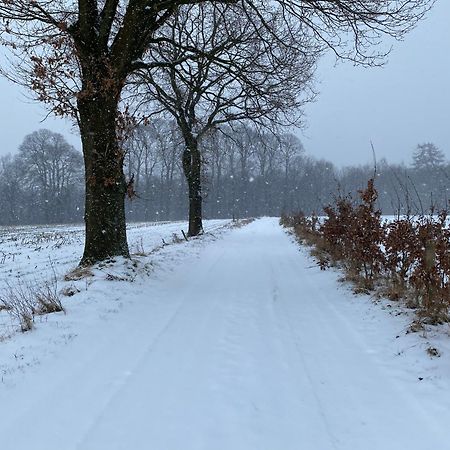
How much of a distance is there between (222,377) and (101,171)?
19.8 feet

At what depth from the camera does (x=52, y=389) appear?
11.9 feet

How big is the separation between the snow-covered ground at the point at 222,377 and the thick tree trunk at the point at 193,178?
12902 mm

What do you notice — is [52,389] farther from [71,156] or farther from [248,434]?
[71,156]

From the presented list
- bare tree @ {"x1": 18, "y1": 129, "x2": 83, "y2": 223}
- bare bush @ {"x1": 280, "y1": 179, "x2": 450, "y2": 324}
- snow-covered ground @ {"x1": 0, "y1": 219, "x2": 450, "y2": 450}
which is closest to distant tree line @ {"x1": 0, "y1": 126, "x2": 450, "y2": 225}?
bare tree @ {"x1": 18, "y1": 129, "x2": 83, "y2": 223}

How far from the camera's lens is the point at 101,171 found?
28.7ft

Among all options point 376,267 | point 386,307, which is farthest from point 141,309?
point 376,267

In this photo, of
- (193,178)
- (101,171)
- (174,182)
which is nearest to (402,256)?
(101,171)

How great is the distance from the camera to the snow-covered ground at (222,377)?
2963 mm

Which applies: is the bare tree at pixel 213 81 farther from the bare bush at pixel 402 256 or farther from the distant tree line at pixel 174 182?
the distant tree line at pixel 174 182

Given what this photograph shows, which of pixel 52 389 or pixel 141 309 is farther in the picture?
pixel 141 309

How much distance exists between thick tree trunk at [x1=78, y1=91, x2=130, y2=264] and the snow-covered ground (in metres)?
2.01

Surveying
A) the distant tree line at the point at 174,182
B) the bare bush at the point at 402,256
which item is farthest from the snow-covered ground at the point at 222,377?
the distant tree line at the point at 174,182

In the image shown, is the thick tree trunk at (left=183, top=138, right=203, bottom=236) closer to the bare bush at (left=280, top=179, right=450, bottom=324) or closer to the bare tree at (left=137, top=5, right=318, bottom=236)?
the bare tree at (left=137, top=5, right=318, bottom=236)

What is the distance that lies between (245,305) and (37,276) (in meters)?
5.50
